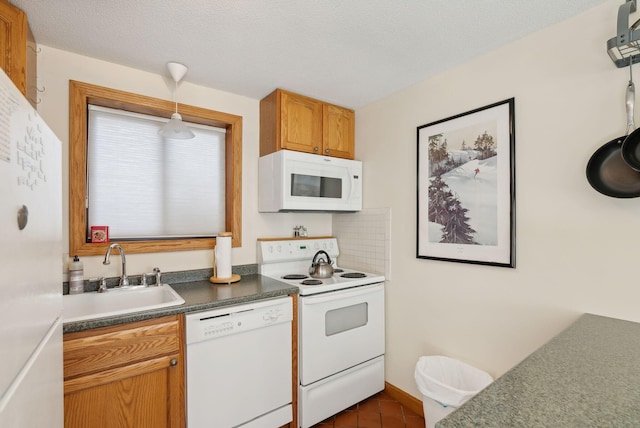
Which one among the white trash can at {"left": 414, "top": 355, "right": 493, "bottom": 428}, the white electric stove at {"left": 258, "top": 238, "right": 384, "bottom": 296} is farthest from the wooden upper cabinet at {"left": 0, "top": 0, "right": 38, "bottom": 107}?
the white trash can at {"left": 414, "top": 355, "right": 493, "bottom": 428}

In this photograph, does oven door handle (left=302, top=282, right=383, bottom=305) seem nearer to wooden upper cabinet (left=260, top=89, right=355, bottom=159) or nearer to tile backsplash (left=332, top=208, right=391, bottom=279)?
tile backsplash (left=332, top=208, right=391, bottom=279)

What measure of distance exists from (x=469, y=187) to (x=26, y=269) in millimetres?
2001

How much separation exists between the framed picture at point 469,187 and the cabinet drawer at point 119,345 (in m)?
1.64

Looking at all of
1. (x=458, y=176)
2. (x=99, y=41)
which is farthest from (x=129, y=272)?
(x=458, y=176)

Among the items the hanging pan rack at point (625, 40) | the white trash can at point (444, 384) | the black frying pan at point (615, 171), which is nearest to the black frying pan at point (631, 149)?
the black frying pan at point (615, 171)

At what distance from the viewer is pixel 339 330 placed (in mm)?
2154

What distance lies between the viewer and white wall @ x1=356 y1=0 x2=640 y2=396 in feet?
4.57

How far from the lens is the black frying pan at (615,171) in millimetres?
1302

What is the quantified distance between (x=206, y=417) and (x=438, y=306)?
154 centimetres

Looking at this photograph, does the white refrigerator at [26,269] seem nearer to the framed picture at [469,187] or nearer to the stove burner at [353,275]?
the stove burner at [353,275]

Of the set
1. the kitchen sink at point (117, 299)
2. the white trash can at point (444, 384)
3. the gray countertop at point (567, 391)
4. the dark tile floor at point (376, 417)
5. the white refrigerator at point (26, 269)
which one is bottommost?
the dark tile floor at point (376, 417)

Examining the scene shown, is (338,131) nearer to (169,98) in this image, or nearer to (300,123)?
(300,123)

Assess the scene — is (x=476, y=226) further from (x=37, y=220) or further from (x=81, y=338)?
(x=81, y=338)

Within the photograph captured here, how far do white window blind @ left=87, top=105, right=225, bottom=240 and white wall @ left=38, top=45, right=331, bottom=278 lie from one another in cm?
17
